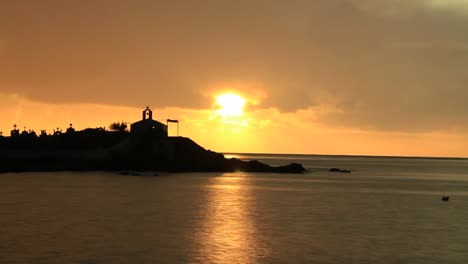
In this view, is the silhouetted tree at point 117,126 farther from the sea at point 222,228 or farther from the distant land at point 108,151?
the sea at point 222,228

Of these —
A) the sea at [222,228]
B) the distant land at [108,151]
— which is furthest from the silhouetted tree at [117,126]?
the sea at [222,228]

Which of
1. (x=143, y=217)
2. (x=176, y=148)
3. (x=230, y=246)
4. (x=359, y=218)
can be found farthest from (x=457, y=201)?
(x=176, y=148)

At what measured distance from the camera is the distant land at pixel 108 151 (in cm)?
15150

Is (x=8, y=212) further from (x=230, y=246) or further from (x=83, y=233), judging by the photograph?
(x=230, y=246)

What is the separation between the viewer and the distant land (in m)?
152

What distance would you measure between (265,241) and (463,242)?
16.1m

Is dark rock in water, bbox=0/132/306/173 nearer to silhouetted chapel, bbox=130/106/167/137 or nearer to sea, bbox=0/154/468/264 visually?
silhouetted chapel, bbox=130/106/167/137

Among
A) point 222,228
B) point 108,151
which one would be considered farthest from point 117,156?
point 222,228

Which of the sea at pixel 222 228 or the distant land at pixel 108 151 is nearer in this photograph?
the sea at pixel 222 228

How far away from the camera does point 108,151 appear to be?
161500mm

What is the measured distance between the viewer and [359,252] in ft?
144

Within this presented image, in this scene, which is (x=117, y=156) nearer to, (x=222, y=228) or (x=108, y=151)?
(x=108, y=151)

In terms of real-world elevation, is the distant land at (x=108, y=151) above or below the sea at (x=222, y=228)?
above

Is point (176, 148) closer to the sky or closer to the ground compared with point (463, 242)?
closer to the sky
